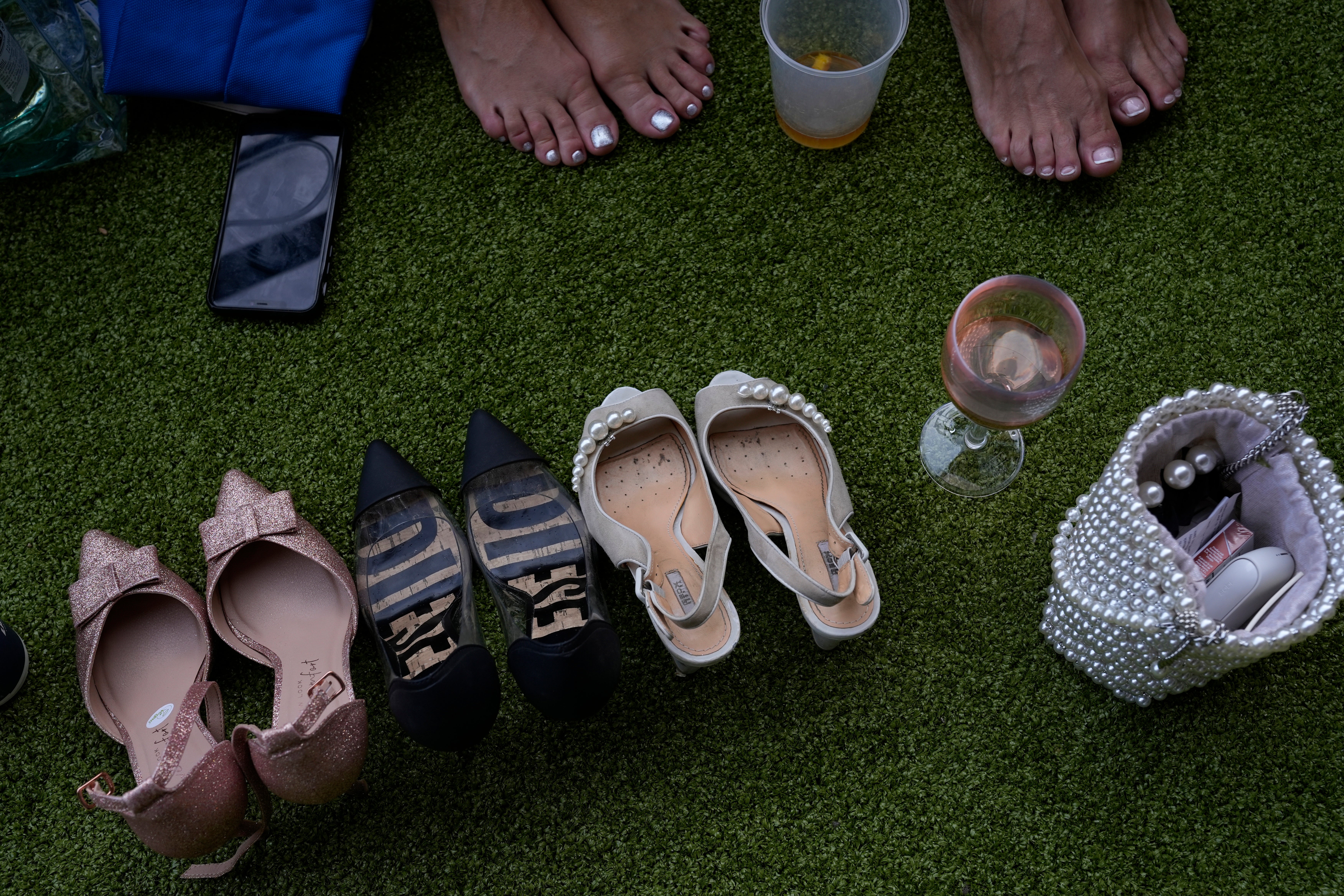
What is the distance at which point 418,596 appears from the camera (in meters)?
1.09

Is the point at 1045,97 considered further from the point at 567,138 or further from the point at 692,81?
the point at 567,138

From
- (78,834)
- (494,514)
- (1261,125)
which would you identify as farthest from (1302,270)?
(78,834)

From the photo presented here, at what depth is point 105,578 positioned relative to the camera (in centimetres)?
109

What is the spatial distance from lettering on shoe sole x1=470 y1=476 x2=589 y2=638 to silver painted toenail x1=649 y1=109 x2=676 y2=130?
0.56 meters

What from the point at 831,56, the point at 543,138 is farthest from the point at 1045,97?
the point at 543,138

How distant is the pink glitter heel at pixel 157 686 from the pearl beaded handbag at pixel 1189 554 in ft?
3.13

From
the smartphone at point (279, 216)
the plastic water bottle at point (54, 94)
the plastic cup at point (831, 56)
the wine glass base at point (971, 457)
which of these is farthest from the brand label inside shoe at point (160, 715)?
the plastic cup at point (831, 56)

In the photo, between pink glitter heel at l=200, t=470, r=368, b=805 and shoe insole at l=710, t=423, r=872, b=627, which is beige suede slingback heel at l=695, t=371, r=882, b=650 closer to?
shoe insole at l=710, t=423, r=872, b=627

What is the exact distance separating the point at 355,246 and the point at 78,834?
84cm

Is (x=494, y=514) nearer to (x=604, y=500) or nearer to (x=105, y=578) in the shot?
(x=604, y=500)

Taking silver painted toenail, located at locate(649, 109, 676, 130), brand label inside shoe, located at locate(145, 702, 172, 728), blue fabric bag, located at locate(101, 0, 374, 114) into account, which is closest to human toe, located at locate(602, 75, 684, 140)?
silver painted toenail, located at locate(649, 109, 676, 130)

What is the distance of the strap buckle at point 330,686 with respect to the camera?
38.6 inches

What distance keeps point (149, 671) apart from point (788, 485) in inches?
32.9

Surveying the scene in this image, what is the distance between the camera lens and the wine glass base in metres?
1.15
